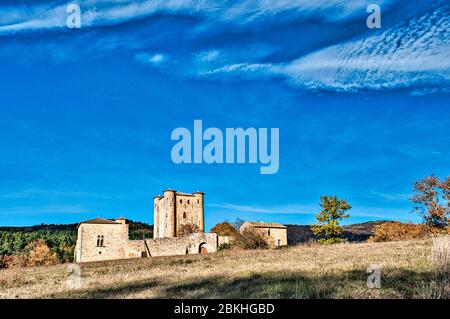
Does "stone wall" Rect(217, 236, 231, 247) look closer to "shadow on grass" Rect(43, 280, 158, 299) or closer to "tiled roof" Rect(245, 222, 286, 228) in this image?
"tiled roof" Rect(245, 222, 286, 228)

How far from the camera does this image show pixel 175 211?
88.9 m

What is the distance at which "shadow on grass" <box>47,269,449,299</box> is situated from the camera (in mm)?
7676

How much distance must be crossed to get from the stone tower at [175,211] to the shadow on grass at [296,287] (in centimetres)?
7674

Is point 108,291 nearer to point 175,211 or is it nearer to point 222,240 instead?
point 222,240

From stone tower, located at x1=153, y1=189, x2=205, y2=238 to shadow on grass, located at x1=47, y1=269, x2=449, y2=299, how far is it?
76.7 meters

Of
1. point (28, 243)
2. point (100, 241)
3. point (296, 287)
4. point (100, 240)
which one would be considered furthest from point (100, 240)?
point (296, 287)

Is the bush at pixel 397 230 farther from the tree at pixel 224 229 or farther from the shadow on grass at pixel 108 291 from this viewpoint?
the shadow on grass at pixel 108 291

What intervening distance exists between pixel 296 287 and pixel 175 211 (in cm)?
8167

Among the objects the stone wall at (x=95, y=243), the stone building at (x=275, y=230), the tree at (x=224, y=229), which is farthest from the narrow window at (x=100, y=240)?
the stone building at (x=275, y=230)
